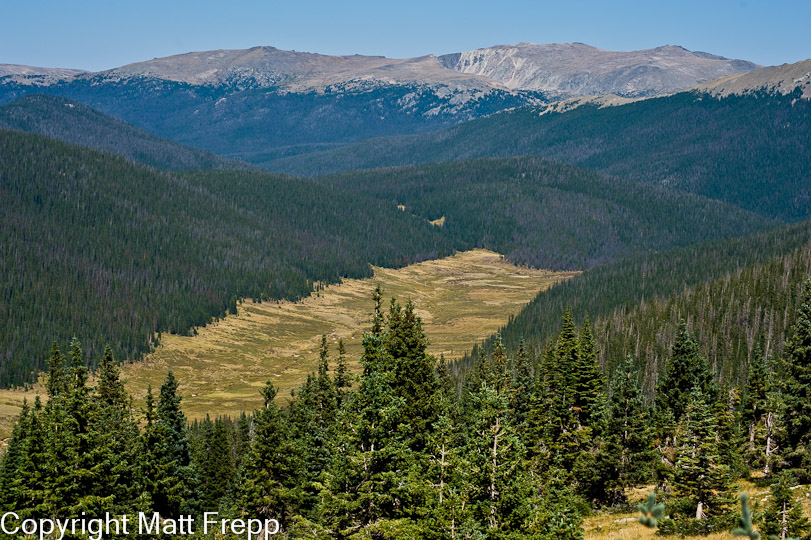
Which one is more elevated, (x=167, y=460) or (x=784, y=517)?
(x=784, y=517)

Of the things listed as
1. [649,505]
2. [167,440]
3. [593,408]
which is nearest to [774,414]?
[593,408]

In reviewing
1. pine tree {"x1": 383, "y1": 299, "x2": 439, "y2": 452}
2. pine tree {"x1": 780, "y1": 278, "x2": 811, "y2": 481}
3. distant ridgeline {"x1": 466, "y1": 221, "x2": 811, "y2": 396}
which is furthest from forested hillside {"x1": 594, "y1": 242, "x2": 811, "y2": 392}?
pine tree {"x1": 383, "y1": 299, "x2": 439, "y2": 452}

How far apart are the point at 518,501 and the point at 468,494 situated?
237 cm

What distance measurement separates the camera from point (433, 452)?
4331 cm

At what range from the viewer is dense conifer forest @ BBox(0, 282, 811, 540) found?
37750mm

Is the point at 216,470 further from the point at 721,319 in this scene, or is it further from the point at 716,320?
the point at 721,319

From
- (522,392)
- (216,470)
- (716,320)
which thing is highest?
(522,392)

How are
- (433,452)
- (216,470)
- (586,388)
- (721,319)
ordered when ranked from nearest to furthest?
(433,452) < (586,388) < (216,470) < (721,319)

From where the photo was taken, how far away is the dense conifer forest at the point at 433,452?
124 feet

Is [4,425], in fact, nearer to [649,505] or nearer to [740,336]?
[740,336]

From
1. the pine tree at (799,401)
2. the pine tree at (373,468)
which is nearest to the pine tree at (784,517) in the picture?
the pine tree at (373,468)

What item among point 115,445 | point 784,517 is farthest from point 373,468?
point 115,445

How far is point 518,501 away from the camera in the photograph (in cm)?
3659

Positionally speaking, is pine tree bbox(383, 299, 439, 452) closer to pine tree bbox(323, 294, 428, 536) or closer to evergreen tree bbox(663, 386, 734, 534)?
pine tree bbox(323, 294, 428, 536)
